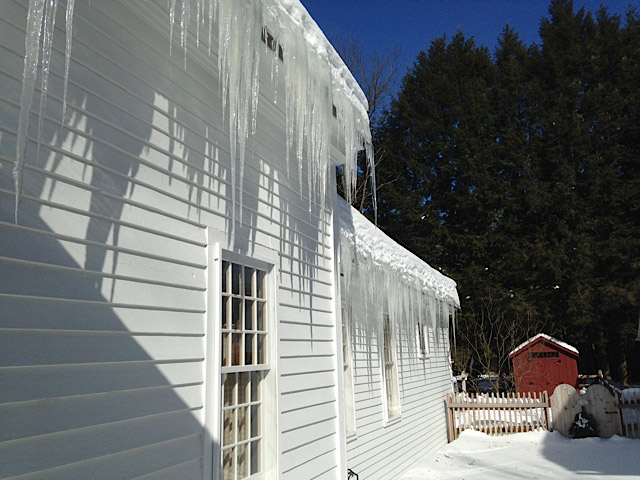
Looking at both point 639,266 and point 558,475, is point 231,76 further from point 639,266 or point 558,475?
point 639,266

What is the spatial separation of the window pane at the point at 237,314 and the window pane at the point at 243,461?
81 cm

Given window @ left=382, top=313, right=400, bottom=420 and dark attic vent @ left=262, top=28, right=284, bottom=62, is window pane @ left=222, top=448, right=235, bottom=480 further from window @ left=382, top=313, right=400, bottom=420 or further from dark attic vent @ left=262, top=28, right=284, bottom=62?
window @ left=382, top=313, right=400, bottom=420

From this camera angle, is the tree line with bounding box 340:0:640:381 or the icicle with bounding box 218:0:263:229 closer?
the icicle with bounding box 218:0:263:229

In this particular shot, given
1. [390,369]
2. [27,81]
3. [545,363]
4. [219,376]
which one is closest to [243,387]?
[219,376]

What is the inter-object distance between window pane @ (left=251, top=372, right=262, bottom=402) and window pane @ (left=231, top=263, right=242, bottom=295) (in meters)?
0.65

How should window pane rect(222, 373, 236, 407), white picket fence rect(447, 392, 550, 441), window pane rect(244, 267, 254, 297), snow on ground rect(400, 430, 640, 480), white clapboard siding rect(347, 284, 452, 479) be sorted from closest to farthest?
1. window pane rect(222, 373, 236, 407)
2. window pane rect(244, 267, 254, 297)
3. white clapboard siding rect(347, 284, 452, 479)
4. snow on ground rect(400, 430, 640, 480)
5. white picket fence rect(447, 392, 550, 441)

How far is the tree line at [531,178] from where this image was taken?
19812 mm

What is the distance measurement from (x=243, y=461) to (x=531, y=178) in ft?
74.6

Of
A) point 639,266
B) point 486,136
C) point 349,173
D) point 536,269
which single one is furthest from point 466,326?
point 349,173

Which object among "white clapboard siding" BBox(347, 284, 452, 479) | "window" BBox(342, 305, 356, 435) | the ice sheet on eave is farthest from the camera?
"white clapboard siding" BBox(347, 284, 452, 479)

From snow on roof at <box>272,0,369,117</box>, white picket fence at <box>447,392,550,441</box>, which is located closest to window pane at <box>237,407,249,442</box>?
snow on roof at <box>272,0,369,117</box>

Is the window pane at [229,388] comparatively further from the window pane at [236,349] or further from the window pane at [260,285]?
the window pane at [260,285]

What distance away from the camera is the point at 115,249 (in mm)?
2551

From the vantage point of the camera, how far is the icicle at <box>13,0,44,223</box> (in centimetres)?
185
